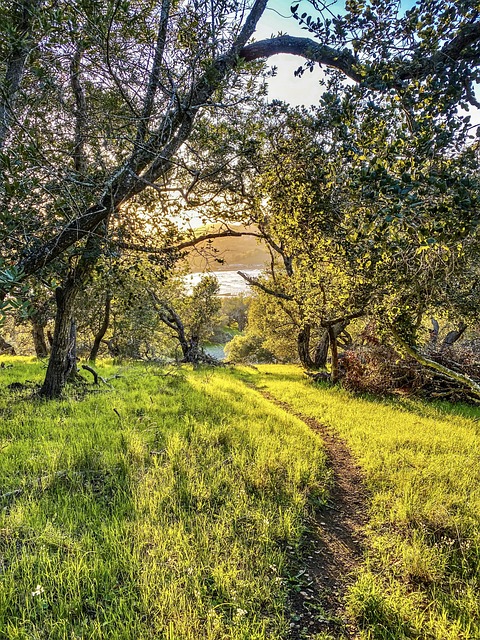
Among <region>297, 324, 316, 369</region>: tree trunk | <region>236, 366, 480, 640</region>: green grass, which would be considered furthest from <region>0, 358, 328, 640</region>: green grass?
<region>297, 324, 316, 369</region>: tree trunk

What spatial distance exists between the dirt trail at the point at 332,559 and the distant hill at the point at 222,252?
219 inches

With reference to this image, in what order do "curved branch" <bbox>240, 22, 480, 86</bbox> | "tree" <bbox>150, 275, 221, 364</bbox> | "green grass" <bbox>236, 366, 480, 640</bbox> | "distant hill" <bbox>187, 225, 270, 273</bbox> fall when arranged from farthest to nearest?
"tree" <bbox>150, 275, 221, 364</bbox> → "distant hill" <bbox>187, 225, 270, 273</bbox> → "green grass" <bbox>236, 366, 480, 640</bbox> → "curved branch" <bbox>240, 22, 480, 86</bbox>

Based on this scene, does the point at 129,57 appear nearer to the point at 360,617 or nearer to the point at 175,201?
the point at 175,201

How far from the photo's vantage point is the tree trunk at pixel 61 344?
8.48m

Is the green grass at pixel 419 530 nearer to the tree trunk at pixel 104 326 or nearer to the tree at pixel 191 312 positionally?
the tree at pixel 191 312

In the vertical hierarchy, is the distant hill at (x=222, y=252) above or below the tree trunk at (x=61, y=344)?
above

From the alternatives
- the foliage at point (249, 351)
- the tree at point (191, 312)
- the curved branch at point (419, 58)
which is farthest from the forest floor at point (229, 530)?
the foliage at point (249, 351)

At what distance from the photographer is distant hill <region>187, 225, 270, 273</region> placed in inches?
344

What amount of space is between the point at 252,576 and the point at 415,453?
4786 millimetres

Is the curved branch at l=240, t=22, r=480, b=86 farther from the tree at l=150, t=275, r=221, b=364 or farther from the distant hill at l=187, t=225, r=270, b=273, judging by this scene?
the tree at l=150, t=275, r=221, b=364

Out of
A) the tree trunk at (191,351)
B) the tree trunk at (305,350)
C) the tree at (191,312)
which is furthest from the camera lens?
the tree trunk at (305,350)

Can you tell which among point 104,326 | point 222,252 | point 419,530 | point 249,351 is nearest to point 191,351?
point 104,326

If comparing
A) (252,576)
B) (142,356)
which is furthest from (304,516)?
(142,356)

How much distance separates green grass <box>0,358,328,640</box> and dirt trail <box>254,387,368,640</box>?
7.4 inches
